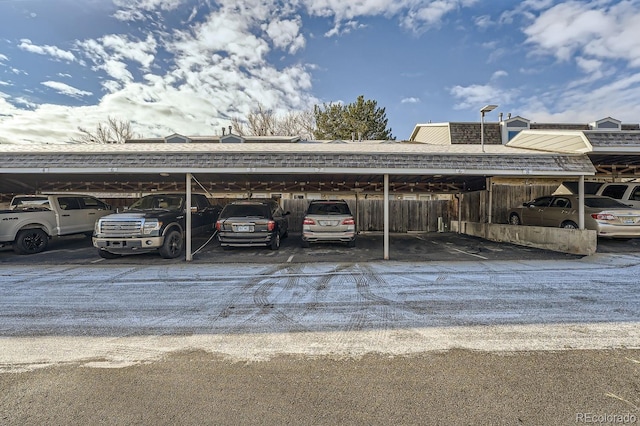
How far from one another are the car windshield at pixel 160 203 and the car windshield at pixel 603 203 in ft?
43.3

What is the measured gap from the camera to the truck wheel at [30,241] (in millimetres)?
9266

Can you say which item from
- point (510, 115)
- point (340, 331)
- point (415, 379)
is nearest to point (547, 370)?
point (415, 379)

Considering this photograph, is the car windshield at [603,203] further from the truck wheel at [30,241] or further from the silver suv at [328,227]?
the truck wheel at [30,241]

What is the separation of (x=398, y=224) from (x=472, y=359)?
44.6 ft

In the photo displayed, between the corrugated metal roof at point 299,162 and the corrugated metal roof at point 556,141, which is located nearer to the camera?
the corrugated metal roof at point 299,162

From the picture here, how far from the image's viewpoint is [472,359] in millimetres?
3236

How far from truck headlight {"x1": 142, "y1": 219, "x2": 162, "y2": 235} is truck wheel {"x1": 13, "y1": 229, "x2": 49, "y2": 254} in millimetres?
4684

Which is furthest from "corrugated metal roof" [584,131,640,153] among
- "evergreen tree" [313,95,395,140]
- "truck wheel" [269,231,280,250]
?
"evergreen tree" [313,95,395,140]

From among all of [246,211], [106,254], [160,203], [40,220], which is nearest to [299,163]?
[246,211]

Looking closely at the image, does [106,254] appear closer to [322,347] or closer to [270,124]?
[322,347]

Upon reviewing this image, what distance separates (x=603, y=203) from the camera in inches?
372

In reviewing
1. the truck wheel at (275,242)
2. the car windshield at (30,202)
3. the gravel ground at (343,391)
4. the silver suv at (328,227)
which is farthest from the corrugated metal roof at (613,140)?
the car windshield at (30,202)

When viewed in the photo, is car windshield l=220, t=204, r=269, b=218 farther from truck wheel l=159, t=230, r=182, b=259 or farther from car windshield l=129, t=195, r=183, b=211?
car windshield l=129, t=195, r=183, b=211

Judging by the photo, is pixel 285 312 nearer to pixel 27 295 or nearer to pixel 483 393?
pixel 483 393
